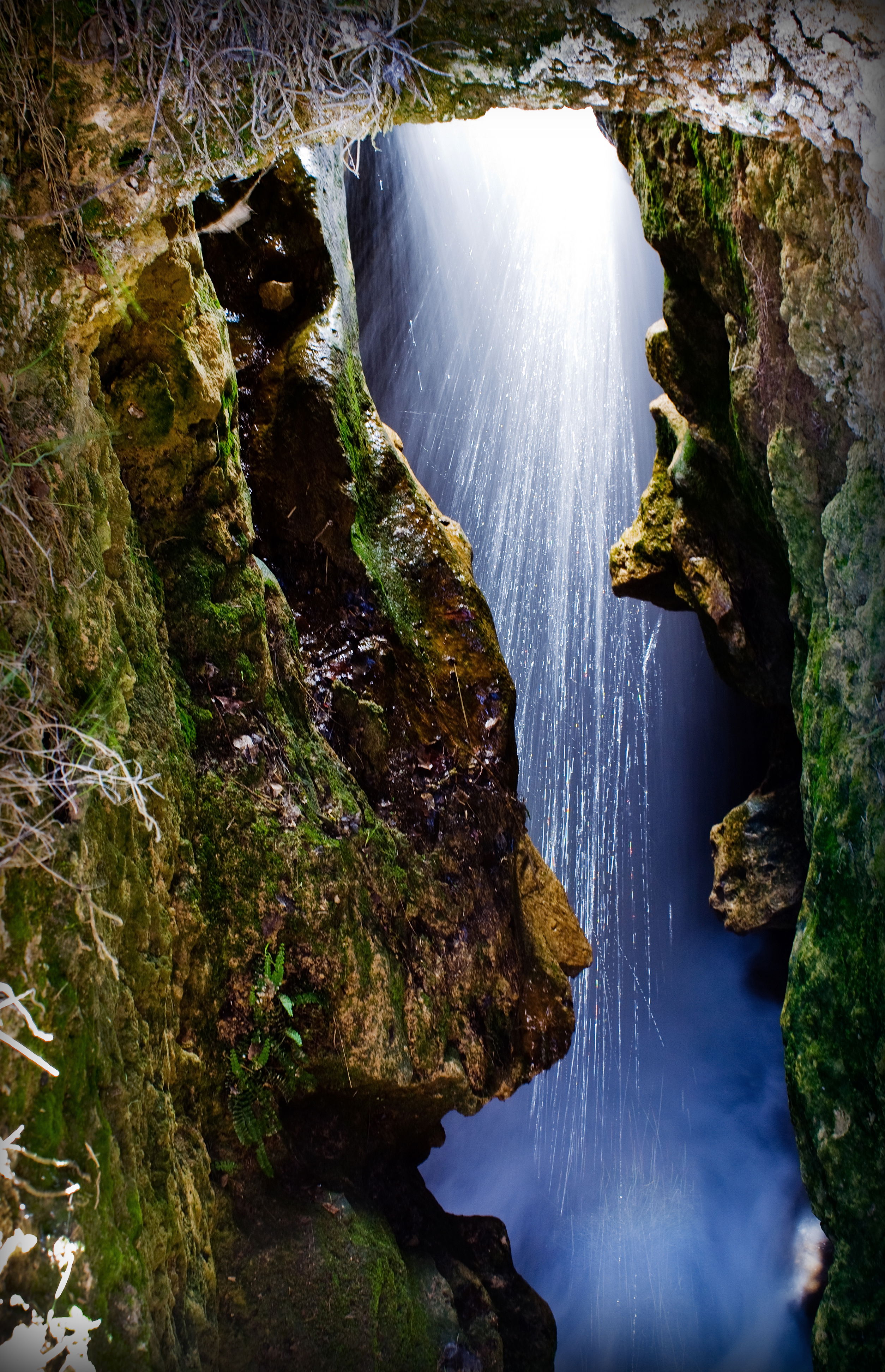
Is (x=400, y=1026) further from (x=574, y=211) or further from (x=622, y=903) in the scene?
(x=574, y=211)

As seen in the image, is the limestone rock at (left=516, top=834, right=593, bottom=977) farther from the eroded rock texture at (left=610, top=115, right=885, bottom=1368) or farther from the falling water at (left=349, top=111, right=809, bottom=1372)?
the falling water at (left=349, top=111, right=809, bottom=1372)

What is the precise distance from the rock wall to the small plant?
0.02 meters

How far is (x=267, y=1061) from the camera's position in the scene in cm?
390

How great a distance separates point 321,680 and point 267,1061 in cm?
261

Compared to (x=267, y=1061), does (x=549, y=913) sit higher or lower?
lower

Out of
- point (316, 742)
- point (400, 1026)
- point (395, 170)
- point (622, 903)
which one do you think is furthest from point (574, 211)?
point (400, 1026)

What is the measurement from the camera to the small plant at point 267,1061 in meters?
3.81

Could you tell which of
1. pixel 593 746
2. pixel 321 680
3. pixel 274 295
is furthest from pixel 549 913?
pixel 593 746

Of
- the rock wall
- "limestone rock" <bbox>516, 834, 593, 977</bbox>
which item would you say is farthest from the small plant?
"limestone rock" <bbox>516, 834, 593, 977</bbox>

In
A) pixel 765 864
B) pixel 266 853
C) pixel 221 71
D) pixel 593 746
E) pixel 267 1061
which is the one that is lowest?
pixel 593 746

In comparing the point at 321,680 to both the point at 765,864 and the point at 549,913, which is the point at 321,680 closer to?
the point at 549,913

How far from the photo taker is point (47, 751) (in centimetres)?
208

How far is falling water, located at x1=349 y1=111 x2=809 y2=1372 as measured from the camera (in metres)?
10.3

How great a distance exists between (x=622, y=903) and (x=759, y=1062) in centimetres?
355
